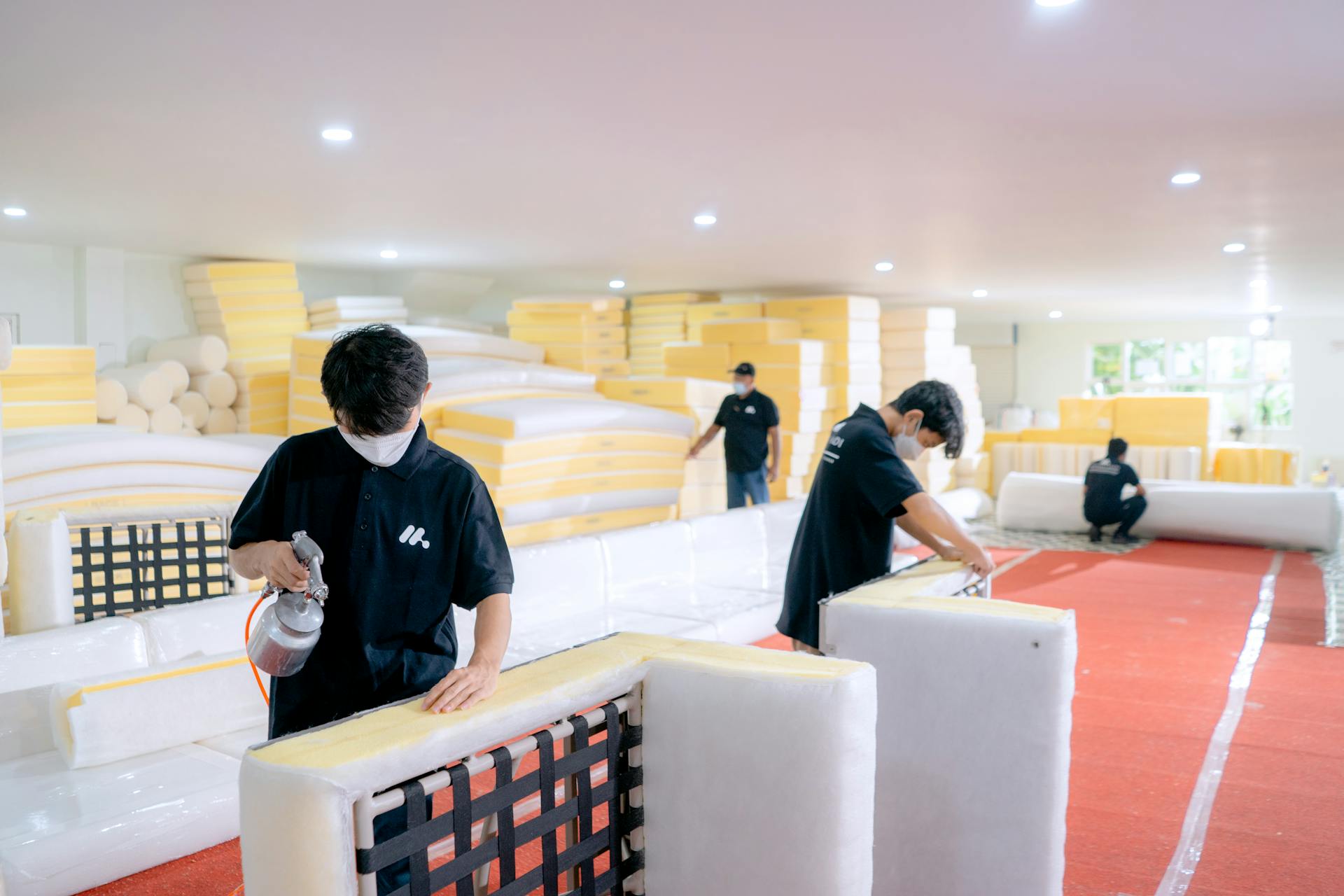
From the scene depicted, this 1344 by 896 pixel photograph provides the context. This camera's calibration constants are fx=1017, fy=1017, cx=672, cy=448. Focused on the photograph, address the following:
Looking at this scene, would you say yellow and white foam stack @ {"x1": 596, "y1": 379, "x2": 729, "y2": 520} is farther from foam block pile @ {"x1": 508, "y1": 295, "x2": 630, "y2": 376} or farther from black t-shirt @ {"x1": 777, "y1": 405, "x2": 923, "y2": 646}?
black t-shirt @ {"x1": 777, "y1": 405, "x2": 923, "y2": 646}

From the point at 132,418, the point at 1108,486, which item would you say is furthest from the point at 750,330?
the point at 132,418

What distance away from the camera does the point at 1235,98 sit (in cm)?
368

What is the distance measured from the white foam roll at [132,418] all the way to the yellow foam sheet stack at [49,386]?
0.50m

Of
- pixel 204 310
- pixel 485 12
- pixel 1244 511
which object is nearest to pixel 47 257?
pixel 204 310

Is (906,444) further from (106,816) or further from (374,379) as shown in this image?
(106,816)

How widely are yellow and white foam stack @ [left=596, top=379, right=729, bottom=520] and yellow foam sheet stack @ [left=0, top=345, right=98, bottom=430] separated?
12.5ft

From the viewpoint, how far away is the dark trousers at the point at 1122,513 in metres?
8.76

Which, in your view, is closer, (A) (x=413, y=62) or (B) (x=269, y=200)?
(A) (x=413, y=62)

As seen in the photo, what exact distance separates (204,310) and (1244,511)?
8.92 m

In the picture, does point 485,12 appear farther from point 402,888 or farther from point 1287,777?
point 1287,777

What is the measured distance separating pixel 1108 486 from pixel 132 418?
25.8 ft

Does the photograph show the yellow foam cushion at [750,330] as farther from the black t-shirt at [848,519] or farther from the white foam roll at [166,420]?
the black t-shirt at [848,519]

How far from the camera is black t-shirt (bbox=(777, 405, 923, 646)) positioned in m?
2.64

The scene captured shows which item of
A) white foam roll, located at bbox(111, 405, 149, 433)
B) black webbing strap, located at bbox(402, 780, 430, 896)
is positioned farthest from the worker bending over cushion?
white foam roll, located at bbox(111, 405, 149, 433)
